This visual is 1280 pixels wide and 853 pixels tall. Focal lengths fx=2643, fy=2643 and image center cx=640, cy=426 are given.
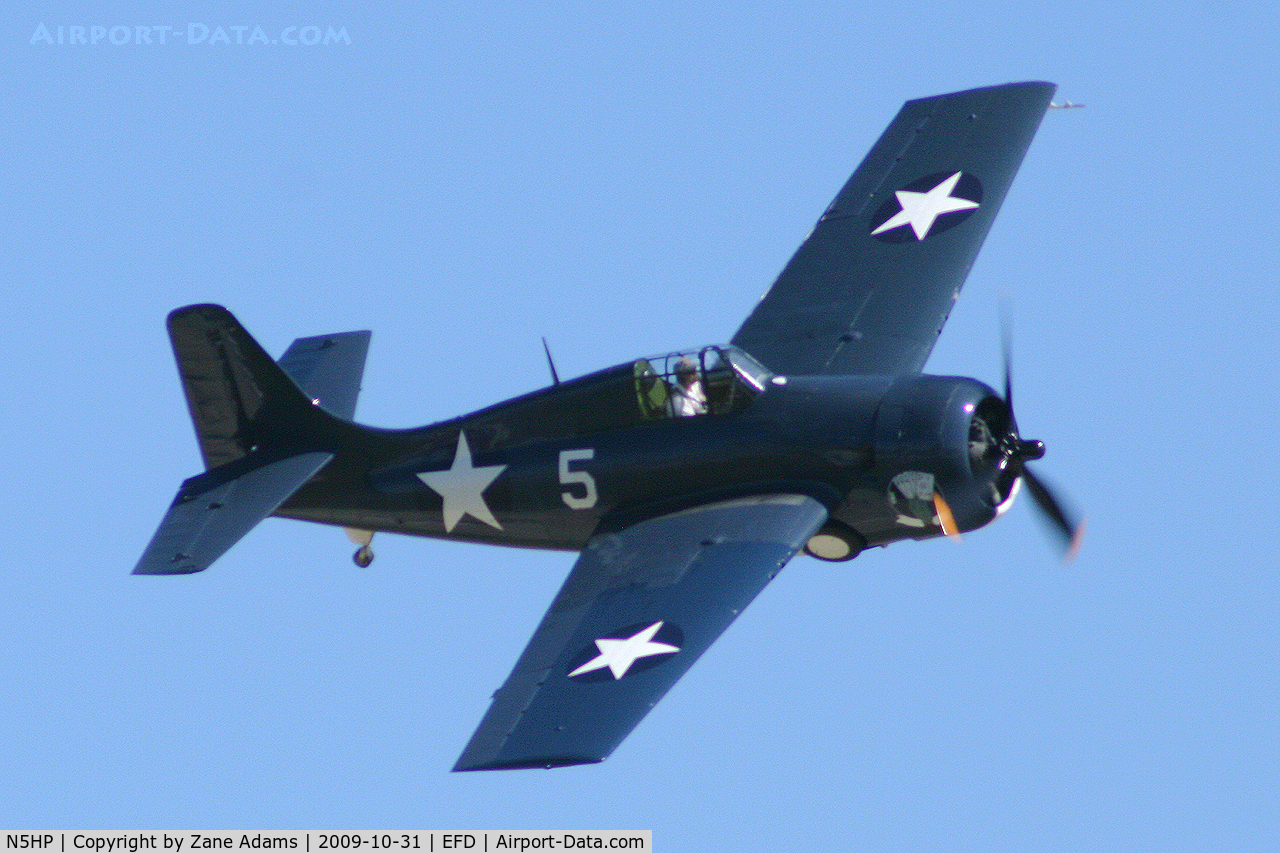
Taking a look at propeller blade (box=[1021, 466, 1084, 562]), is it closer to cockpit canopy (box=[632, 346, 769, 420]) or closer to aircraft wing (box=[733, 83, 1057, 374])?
aircraft wing (box=[733, 83, 1057, 374])

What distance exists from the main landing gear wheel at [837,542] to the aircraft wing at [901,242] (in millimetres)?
1843

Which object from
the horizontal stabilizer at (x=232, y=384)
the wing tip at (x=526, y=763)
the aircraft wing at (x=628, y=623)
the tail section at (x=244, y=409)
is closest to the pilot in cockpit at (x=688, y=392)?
the aircraft wing at (x=628, y=623)

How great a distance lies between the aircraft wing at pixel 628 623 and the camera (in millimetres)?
20062

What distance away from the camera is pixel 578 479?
2327 cm

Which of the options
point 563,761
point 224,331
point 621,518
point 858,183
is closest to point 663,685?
point 563,761

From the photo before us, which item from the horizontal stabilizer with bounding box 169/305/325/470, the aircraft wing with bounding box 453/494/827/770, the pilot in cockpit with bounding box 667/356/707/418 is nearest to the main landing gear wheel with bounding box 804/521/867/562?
the aircraft wing with bounding box 453/494/827/770

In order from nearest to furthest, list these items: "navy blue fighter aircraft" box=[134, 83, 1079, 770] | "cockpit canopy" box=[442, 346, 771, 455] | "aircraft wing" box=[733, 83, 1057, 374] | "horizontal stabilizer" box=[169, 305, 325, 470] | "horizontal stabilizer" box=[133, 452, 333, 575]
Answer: "navy blue fighter aircraft" box=[134, 83, 1079, 770] < "horizontal stabilizer" box=[133, 452, 333, 575] < "cockpit canopy" box=[442, 346, 771, 455] < "aircraft wing" box=[733, 83, 1057, 374] < "horizontal stabilizer" box=[169, 305, 325, 470]

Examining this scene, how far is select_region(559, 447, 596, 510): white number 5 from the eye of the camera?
2323 centimetres

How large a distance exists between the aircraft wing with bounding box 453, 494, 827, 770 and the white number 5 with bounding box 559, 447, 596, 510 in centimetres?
44

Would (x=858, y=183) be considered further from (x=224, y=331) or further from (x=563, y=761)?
(x=563, y=761)

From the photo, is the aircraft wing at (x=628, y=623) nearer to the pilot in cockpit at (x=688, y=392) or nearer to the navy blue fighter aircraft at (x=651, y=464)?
the navy blue fighter aircraft at (x=651, y=464)

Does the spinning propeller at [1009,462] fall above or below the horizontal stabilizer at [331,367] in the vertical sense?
below

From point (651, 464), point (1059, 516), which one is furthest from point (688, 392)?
point (1059, 516)

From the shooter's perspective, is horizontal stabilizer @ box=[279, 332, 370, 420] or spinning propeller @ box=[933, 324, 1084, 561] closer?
spinning propeller @ box=[933, 324, 1084, 561]
